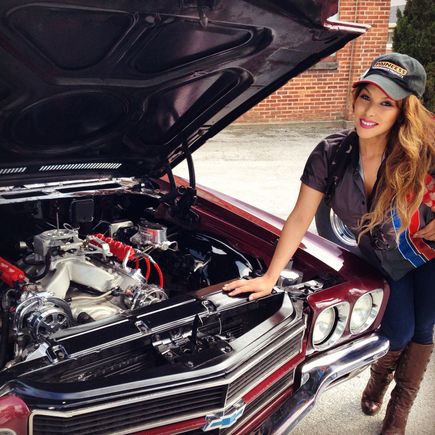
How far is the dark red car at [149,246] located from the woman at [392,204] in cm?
12

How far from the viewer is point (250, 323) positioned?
6.10ft

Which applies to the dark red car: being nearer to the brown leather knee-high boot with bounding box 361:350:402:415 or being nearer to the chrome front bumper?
the chrome front bumper

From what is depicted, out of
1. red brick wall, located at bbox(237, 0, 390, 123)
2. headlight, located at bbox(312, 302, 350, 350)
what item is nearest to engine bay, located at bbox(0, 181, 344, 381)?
headlight, located at bbox(312, 302, 350, 350)

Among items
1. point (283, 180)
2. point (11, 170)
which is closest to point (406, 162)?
point (11, 170)

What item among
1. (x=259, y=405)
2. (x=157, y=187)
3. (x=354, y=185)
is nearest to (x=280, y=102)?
(x=157, y=187)

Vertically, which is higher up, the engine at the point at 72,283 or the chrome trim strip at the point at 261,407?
the engine at the point at 72,283

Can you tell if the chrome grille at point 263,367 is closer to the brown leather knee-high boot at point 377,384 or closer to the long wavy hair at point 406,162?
the long wavy hair at point 406,162

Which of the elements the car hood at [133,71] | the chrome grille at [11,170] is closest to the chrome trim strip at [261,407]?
the car hood at [133,71]

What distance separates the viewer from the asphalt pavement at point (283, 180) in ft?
7.91

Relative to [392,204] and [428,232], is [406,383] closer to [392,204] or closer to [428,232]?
[428,232]

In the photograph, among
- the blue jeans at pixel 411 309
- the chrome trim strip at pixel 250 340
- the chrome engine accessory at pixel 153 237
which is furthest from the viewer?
the chrome engine accessory at pixel 153 237

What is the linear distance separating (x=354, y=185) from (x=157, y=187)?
1175 mm

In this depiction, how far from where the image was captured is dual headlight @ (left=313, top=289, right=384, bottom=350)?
1938mm

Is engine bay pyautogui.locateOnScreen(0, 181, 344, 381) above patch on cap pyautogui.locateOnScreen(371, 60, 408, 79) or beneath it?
beneath
